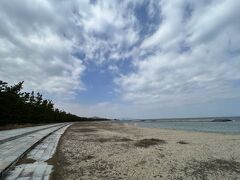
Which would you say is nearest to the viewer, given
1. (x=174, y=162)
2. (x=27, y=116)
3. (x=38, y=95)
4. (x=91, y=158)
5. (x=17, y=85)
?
(x=174, y=162)

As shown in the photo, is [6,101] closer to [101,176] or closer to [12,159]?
[12,159]

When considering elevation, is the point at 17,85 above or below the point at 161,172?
above

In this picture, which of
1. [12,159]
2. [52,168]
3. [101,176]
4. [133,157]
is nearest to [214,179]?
[101,176]

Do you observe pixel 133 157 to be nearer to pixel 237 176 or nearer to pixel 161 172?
pixel 161 172

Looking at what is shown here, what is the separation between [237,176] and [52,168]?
608 cm

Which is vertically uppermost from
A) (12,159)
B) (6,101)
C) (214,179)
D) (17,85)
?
(17,85)

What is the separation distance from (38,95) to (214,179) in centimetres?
6202

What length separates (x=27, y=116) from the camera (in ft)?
145

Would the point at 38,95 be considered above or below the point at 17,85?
above

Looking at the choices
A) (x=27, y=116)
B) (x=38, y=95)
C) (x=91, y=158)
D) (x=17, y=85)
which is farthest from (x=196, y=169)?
(x=38, y=95)

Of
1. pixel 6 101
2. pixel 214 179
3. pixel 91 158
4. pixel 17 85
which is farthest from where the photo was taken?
pixel 17 85

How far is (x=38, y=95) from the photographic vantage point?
63500 millimetres

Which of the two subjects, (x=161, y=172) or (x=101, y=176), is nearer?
(x=101, y=176)

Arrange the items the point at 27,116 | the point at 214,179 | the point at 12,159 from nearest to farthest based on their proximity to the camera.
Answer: the point at 214,179 < the point at 12,159 < the point at 27,116
